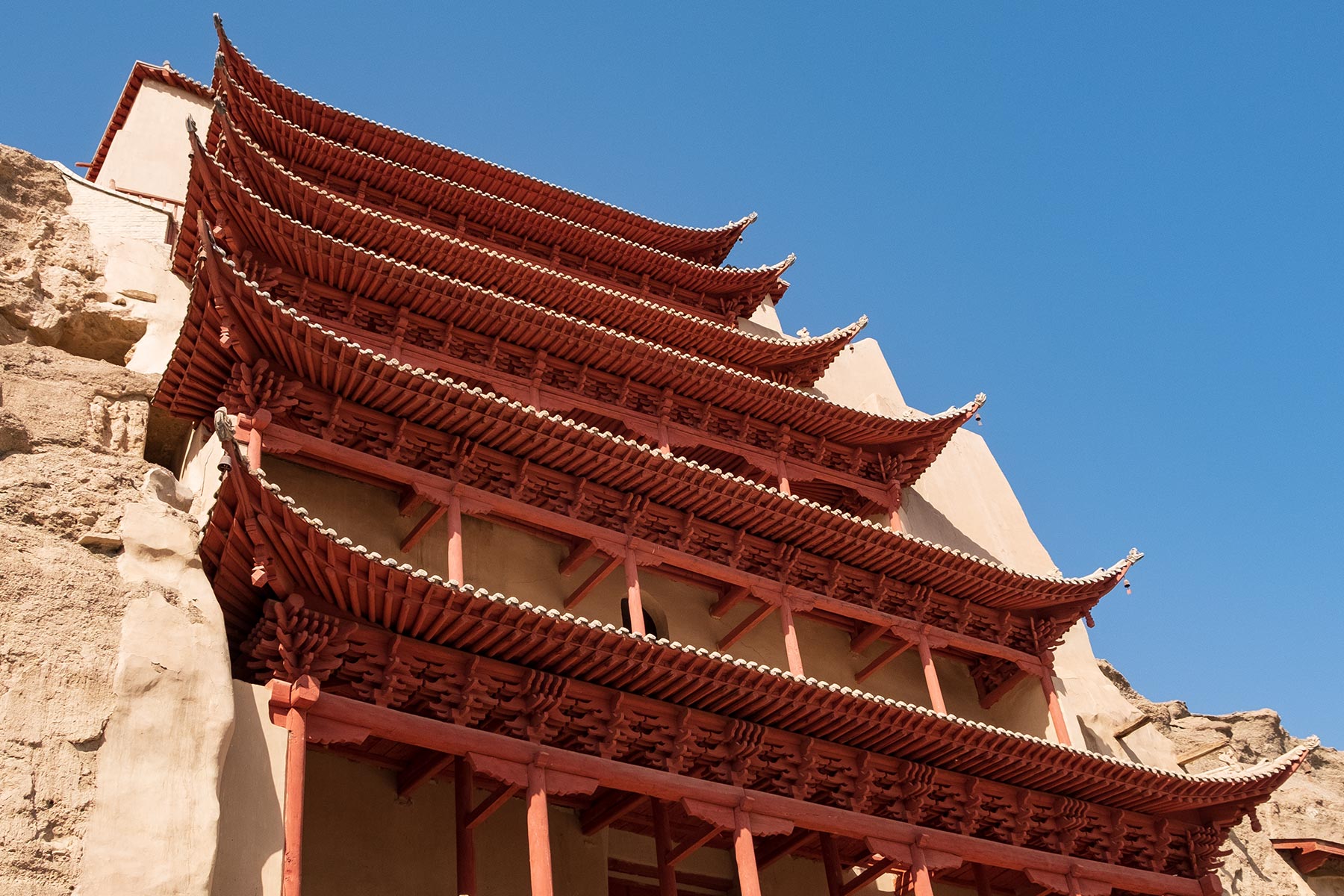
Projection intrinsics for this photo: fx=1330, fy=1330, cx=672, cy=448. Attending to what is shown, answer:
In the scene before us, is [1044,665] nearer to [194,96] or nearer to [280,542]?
[280,542]

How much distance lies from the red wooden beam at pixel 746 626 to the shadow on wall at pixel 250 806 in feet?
24.3

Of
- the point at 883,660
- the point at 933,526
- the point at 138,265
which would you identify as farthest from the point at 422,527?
the point at 933,526

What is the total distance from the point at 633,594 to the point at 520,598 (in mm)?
1481

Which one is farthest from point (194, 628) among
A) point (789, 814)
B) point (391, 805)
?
point (789, 814)

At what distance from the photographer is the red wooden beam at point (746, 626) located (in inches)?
645

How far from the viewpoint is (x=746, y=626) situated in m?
16.5

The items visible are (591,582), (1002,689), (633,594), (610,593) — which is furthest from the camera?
(1002,689)

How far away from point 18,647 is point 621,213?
15641 millimetres

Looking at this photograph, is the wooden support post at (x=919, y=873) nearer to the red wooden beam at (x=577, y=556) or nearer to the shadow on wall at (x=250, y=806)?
the red wooden beam at (x=577, y=556)

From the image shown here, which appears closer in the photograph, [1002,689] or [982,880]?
[982,880]

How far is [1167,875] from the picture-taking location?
49.1ft

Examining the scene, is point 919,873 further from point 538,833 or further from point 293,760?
point 293,760

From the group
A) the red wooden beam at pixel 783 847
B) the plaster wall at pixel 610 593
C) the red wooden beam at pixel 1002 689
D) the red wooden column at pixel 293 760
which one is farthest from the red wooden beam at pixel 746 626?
the red wooden column at pixel 293 760

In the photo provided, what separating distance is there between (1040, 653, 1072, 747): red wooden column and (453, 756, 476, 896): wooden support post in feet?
28.3
